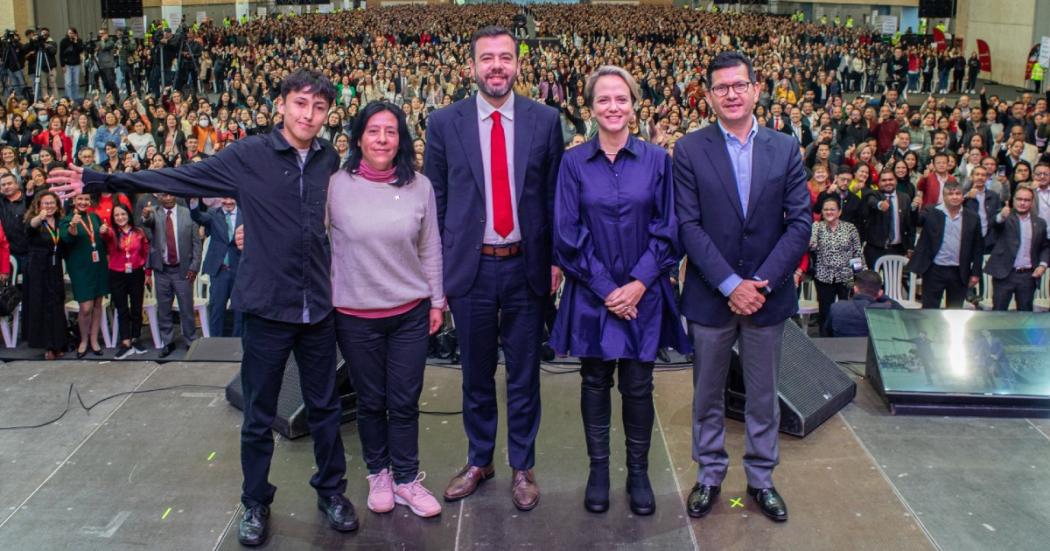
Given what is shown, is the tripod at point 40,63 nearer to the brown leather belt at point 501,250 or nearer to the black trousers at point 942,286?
the black trousers at point 942,286

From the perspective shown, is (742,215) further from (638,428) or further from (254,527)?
(254,527)

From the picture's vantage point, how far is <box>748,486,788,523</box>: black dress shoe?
13.8ft

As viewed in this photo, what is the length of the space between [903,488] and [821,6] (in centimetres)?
4578

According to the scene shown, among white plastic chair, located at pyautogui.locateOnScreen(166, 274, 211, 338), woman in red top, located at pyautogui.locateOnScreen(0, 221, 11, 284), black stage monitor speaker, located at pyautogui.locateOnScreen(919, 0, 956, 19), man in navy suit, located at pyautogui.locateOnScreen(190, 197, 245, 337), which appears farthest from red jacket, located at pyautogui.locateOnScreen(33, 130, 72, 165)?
black stage monitor speaker, located at pyautogui.locateOnScreen(919, 0, 956, 19)

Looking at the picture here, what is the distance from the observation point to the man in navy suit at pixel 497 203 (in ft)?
13.9

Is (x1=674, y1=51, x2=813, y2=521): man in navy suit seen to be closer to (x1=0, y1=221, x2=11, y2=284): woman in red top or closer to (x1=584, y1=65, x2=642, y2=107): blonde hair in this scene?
(x1=584, y1=65, x2=642, y2=107): blonde hair

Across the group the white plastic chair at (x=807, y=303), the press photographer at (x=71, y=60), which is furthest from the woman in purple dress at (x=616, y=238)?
the press photographer at (x=71, y=60)

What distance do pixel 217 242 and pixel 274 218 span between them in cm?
445

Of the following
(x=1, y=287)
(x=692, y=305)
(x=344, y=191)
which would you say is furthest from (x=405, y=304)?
(x=1, y=287)

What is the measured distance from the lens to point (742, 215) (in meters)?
4.12

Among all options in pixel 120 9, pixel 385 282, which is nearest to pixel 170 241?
pixel 385 282

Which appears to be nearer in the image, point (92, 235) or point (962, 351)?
point (962, 351)

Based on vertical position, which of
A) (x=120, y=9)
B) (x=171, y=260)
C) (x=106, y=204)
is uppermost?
(x=120, y=9)

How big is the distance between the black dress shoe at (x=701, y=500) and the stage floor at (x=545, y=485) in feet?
0.13
